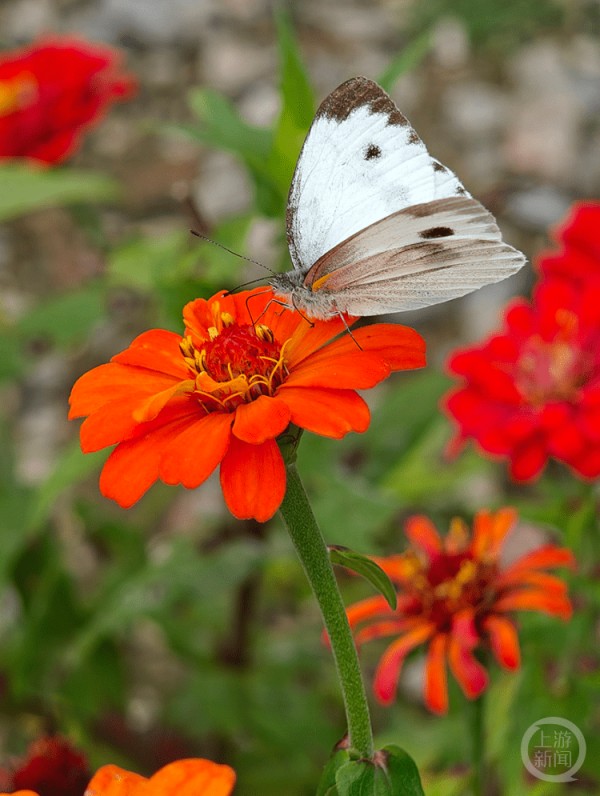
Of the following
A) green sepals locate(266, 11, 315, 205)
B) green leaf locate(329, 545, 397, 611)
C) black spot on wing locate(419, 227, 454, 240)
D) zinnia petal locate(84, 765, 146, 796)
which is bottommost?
zinnia petal locate(84, 765, 146, 796)

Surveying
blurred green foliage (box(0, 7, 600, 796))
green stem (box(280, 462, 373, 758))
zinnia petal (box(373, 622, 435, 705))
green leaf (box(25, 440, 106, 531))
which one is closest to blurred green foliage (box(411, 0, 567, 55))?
blurred green foliage (box(0, 7, 600, 796))

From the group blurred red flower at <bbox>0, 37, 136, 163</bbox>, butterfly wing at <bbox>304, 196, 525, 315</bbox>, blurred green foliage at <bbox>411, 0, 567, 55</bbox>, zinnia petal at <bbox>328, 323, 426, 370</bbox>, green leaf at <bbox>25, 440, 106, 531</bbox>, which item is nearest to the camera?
zinnia petal at <bbox>328, 323, 426, 370</bbox>

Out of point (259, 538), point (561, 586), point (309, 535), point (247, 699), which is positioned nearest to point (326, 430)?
point (309, 535)

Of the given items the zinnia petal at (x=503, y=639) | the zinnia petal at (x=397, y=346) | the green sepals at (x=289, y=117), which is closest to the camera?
the zinnia petal at (x=397, y=346)

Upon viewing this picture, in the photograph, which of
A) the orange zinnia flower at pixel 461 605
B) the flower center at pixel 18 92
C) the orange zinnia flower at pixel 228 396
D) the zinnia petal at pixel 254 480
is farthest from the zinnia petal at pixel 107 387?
the flower center at pixel 18 92

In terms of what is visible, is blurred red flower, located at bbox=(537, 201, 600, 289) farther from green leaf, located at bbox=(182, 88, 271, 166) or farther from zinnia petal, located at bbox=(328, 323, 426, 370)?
zinnia petal, located at bbox=(328, 323, 426, 370)

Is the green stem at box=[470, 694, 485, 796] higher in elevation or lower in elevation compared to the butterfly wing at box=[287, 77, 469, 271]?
lower

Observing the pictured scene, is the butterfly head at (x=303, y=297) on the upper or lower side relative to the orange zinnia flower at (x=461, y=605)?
upper

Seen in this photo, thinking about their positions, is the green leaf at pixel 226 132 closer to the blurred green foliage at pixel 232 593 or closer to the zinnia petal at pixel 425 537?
the blurred green foliage at pixel 232 593
